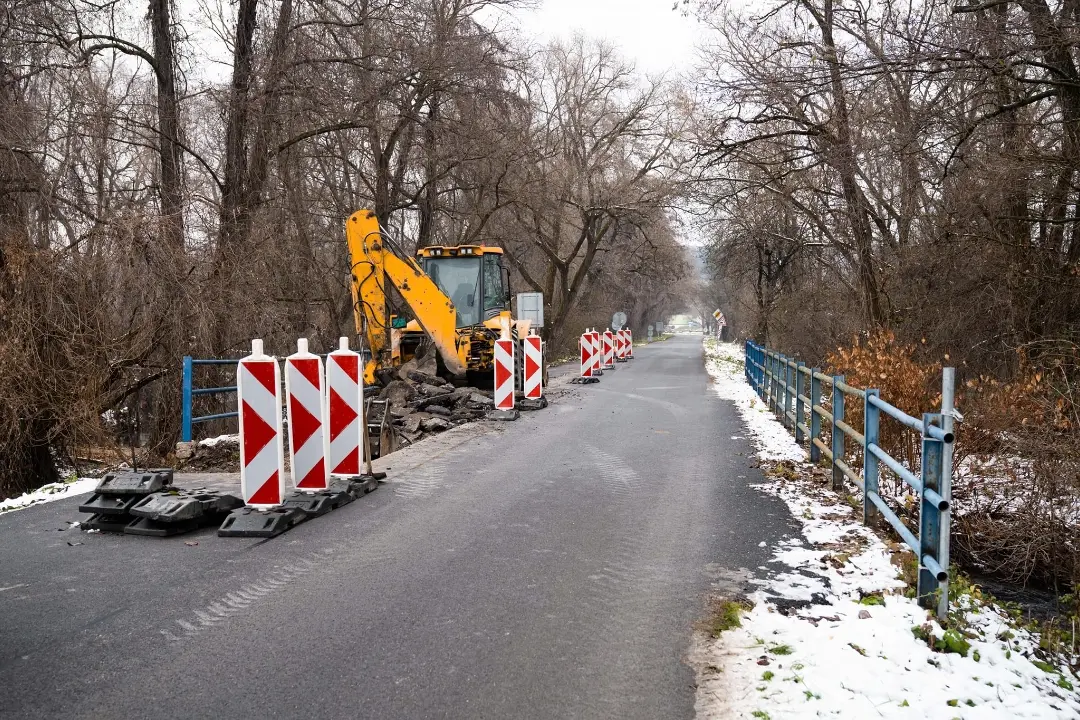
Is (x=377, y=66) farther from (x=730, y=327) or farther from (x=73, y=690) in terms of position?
(x=730, y=327)

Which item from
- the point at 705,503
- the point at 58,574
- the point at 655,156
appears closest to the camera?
the point at 58,574

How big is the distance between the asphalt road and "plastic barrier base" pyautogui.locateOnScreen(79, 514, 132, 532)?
18 cm

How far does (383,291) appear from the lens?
14.9m

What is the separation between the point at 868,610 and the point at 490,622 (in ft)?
6.59

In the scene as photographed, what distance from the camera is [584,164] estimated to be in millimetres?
36875

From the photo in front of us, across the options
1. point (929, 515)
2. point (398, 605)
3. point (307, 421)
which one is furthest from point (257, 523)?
point (929, 515)

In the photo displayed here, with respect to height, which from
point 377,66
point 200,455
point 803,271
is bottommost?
point 200,455

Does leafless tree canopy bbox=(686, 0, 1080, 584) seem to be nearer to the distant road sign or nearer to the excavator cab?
the excavator cab

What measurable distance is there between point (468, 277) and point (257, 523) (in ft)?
42.5

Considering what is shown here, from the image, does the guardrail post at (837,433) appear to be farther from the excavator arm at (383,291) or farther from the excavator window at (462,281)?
the excavator window at (462,281)

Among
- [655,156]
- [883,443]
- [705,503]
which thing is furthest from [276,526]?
[655,156]

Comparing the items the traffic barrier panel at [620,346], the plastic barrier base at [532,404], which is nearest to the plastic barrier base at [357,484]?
the plastic barrier base at [532,404]

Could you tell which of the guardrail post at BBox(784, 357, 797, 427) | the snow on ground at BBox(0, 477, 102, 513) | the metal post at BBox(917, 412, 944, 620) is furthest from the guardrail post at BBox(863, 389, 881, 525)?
the snow on ground at BBox(0, 477, 102, 513)

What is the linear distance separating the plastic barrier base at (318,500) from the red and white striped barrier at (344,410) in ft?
1.39
